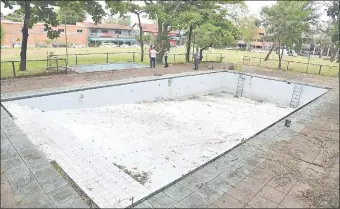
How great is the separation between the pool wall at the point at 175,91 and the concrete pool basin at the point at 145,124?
0.03 meters

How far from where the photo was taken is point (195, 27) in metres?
17.7

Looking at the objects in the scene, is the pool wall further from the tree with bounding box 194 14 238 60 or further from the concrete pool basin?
the tree with bounding box 194 14 238 60

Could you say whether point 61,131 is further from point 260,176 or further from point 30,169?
point 260,176

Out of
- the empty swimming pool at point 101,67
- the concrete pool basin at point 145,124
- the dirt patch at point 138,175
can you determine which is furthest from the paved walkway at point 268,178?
the empty swimming pool at point 101,67

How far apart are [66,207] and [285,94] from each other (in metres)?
13.0

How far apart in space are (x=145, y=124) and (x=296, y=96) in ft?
28.2

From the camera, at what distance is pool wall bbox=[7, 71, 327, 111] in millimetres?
9195

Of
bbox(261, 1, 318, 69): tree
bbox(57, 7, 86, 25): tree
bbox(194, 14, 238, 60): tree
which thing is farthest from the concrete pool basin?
bbox(261, 1, 318, 69): tree

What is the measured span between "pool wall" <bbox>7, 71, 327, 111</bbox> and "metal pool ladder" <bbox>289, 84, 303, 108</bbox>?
16 centimetres

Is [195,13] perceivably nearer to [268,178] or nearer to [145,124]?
[145,124]

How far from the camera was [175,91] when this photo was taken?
43.3 feet

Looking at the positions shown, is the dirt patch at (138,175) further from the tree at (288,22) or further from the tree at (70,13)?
the tree at (288,22)

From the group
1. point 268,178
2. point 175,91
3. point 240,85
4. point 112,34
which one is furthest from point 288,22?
point 112,34

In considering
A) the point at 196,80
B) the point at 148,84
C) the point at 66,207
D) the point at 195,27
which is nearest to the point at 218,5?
the point at 195,27
